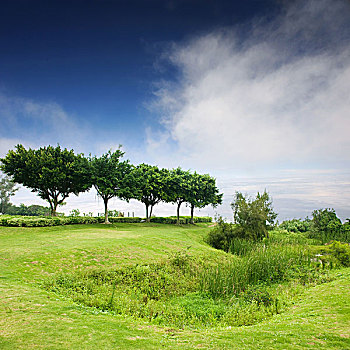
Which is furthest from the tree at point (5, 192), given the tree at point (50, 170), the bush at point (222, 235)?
the bush at point (222, 235)

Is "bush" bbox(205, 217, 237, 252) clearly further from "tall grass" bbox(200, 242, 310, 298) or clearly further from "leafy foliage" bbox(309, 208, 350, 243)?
"leafy foliage" bbox(309, 208, 350, 243)

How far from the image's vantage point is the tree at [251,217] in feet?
55.5

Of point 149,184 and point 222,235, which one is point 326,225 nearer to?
point 222,235

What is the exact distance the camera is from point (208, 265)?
11055 millimetres

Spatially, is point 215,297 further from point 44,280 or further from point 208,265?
point 44,280

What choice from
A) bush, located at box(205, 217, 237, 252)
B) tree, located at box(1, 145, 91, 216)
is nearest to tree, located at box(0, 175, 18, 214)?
tree, located at box(1, 145, 91, 216)

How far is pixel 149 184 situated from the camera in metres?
29.6

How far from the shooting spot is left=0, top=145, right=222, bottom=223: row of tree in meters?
23.7

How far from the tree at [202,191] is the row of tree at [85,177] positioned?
15cm

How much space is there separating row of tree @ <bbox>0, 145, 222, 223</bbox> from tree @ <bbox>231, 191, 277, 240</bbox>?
12573 mm

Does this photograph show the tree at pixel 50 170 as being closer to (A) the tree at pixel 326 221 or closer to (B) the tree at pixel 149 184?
(B) the tree at pixel 149 184

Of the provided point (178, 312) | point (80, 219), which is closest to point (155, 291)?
point (178, 312)

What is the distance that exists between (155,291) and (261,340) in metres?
5.15

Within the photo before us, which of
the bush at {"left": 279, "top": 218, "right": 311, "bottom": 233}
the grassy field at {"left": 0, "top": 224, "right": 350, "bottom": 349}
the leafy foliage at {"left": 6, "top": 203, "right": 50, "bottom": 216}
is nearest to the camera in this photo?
the grassy field at {"left": 0, "top": 224, "right": 350, "bottom": 349}
